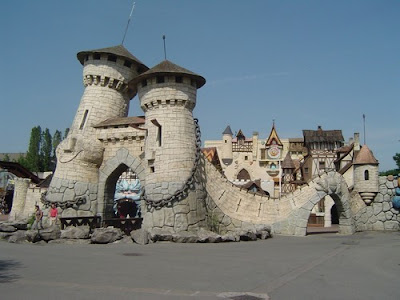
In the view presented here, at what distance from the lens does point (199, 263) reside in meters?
10.4

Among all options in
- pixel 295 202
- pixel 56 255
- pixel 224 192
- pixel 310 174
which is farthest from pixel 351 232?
pixel 310 174

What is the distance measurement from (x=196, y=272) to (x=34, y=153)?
208 ft

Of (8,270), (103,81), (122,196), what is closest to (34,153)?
(122,196)

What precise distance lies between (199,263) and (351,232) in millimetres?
14645

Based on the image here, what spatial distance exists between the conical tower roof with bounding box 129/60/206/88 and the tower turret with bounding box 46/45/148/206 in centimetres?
287

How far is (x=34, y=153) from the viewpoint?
215 feet

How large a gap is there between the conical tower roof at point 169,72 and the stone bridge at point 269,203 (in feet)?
14.2

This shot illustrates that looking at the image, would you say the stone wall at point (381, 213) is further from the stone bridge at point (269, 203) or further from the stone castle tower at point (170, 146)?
the stone castle tower at point (170, 146)

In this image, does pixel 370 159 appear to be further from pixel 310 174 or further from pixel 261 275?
pixel 310 174

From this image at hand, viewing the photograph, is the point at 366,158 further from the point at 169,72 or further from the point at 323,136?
the point at 323,136

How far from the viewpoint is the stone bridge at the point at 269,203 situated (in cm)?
1959

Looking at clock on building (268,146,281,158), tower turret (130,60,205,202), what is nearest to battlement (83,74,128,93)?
tower turret (130,60,205,202)

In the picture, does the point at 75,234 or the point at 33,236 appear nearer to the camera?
the point at 33,236

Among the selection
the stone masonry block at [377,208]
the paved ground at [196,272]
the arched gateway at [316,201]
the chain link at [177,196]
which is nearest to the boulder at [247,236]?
the paved ground at [196,272]
